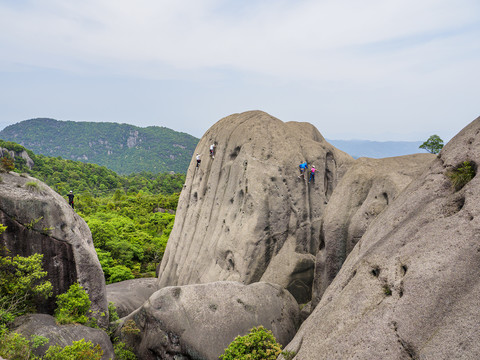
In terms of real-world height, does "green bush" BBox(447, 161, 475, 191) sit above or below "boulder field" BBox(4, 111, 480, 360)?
above

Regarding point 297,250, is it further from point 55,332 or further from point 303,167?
point 55,332

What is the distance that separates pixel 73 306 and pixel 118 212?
1675 inches

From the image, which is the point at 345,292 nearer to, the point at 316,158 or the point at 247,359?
the point at 247,359

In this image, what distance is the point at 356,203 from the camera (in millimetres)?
19312

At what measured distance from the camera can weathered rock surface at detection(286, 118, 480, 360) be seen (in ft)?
26.2

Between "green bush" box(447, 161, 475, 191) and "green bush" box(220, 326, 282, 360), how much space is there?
8.34m

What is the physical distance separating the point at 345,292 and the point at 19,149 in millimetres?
103821

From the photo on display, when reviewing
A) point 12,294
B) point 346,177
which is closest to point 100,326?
point 12,294

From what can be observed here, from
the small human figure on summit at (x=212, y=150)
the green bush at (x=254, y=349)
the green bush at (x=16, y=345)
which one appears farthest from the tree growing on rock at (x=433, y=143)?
the green bush at (x=16, y=345)

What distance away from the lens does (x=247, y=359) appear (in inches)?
493

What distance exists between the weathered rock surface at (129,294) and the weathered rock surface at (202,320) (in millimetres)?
5615

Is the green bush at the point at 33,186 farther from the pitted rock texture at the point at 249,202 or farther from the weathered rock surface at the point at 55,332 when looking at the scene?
the pitted rock texture at the point at 249,202

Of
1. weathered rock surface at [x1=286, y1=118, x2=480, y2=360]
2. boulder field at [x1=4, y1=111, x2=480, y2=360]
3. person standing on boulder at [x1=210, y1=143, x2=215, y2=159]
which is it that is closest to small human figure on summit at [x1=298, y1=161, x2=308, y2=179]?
boulder field at [x1=4, y1=111, x2=480, y2=360]

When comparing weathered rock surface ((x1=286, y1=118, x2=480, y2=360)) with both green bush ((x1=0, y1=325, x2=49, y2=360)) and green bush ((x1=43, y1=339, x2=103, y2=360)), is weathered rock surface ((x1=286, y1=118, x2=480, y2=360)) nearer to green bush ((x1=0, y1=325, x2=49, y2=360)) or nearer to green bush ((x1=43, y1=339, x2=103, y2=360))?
green bush ((x1=43, y1=339, x2=103, y2=360))
